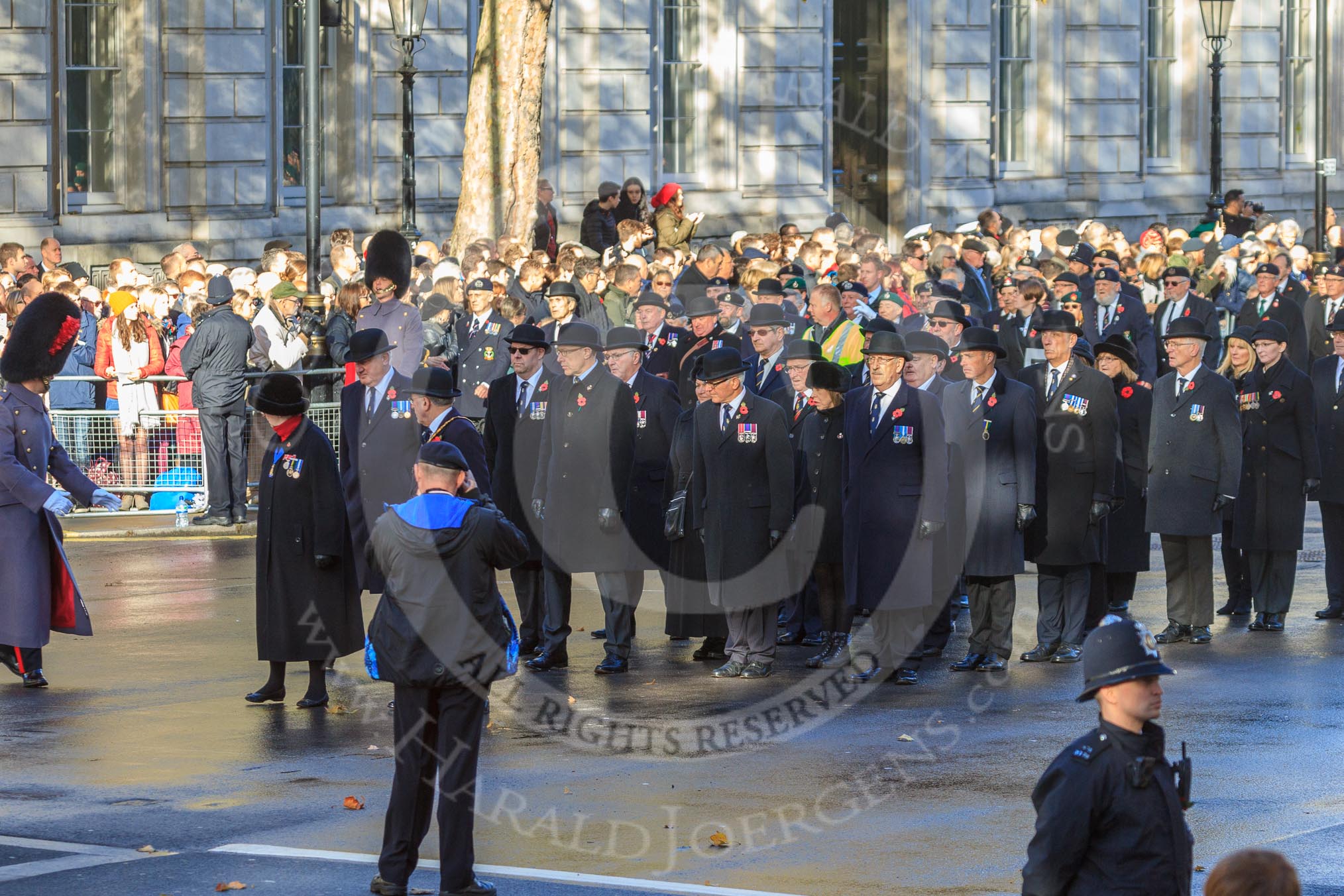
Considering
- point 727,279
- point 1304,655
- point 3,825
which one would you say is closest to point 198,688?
point 3,825

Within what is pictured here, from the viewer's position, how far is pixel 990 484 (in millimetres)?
13367

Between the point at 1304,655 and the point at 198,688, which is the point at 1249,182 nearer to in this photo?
the point at 1304,655

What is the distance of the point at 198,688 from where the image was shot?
12.5 m

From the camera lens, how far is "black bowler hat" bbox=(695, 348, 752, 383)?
12.9 m

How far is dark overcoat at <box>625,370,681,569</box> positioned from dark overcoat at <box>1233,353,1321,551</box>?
3.62 metres

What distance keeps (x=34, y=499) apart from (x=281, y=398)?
1725 millimetres

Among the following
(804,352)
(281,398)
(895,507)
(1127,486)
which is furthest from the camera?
(1127,486)

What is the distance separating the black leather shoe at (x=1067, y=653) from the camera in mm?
13547

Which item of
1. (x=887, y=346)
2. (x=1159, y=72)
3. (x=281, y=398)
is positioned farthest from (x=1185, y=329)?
(x=1159, y=72)

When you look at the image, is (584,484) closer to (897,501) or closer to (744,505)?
(744,505)

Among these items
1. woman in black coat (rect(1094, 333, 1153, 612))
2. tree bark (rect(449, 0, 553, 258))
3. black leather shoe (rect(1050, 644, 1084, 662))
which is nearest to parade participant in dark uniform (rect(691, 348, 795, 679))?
black leather shoe (rect(1050, 644, 1084, 662))

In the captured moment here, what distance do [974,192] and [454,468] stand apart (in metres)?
29.1

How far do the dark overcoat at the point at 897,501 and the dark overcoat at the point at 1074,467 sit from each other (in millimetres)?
866

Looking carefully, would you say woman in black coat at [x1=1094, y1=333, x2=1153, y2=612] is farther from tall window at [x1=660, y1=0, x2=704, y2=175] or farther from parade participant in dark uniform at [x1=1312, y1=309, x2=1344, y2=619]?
tall window at [x1=660, y1=0, x2=704, y2=175]
